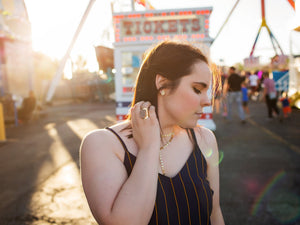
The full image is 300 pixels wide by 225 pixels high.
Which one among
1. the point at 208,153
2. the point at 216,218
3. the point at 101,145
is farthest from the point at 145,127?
the point at 216,218

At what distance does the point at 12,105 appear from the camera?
1275 centimetres

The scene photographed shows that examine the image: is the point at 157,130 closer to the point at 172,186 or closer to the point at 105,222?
the point at 172,186

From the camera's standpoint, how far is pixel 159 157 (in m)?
1.44

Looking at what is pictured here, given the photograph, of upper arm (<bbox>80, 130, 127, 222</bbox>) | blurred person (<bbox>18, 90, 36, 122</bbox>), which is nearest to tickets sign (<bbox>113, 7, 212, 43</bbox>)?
upper arm (<bbox>80, 130, 127, 222</bbox>)

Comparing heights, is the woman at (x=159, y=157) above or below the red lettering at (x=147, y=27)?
below

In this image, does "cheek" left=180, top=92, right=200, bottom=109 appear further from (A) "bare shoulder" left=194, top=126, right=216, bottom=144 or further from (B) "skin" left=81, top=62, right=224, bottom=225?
(A) "bare shoulder" left=194, top=126, right=216, bottom=144

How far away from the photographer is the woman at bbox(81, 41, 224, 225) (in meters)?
1.16

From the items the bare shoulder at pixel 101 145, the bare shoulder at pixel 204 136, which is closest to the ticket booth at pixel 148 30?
the bare shoulder at pixel 204 136

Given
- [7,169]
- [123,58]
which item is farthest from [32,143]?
[123,58]

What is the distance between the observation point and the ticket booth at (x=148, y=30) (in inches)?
269

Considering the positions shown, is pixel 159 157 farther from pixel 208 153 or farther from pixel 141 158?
pixel 208 153

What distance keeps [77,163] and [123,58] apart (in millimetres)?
3179

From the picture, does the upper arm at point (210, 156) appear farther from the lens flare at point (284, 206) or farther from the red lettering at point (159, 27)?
the red lettering at point (159, 27)

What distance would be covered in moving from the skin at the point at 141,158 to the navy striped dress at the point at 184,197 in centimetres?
5
